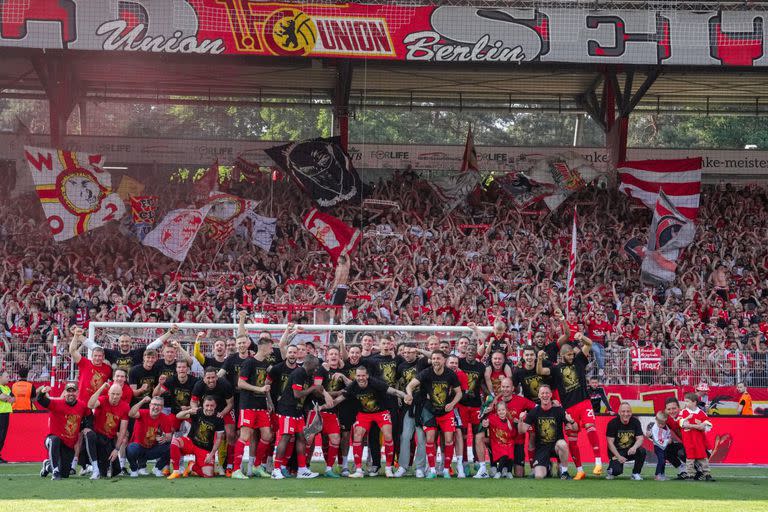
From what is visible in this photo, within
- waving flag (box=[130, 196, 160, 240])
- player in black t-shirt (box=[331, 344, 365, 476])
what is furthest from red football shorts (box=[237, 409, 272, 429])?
waving flag (box=[130, 196, 160, 240])

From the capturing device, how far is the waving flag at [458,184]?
30562 millimetres

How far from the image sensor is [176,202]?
3056cm

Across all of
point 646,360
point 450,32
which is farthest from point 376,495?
Answer: point 450,32

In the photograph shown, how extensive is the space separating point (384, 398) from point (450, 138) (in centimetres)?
2855

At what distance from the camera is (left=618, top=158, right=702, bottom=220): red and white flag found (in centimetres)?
2888

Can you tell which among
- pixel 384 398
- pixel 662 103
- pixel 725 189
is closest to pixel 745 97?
pixel 662 103

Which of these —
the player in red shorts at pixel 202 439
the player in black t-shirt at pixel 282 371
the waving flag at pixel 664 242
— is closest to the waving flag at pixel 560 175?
the waving flag at pixel 664 242

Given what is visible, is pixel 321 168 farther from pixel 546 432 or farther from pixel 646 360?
pixel 546 432

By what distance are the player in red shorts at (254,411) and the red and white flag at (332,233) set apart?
1297 centimetres

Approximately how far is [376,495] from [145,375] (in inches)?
171

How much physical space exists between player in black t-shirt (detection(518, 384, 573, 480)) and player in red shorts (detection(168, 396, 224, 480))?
3.95m

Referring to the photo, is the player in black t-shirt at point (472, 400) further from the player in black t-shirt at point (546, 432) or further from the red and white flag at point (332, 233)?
the red and white flag at point (332, 233)

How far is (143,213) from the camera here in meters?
28.6

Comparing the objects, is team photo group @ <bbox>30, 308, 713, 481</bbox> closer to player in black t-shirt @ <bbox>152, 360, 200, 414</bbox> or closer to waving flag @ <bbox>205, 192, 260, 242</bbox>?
player in black t-shirt @ <bbox>152, 360, 200, 414</bbox>
